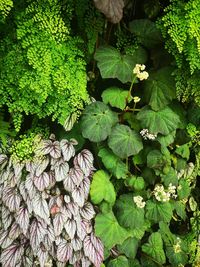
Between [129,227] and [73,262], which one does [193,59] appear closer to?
[129,227]

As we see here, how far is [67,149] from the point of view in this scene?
1.88 meters

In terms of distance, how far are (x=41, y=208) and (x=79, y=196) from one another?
0.18 metres

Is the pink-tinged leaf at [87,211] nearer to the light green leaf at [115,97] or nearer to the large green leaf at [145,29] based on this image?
the light green leaf at [115,97]

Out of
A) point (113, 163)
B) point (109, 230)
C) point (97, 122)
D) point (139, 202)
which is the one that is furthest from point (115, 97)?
point (109, 230)

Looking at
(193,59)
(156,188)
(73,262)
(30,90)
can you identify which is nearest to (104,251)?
(73,262)

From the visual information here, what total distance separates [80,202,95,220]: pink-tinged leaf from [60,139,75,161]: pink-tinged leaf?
0.81 ft

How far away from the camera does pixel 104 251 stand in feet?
6.57

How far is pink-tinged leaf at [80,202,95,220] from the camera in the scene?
1919 mm

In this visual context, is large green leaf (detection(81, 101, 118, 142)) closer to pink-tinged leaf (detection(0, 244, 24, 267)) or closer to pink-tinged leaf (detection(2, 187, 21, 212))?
pink-tinged leaf (detection(2, 187, 21, 212))

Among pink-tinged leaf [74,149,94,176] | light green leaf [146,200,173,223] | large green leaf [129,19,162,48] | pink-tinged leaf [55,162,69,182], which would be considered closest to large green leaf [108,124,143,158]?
pink-tinged leaf [74,149,94,176]

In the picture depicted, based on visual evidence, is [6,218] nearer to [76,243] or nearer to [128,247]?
[76,243]

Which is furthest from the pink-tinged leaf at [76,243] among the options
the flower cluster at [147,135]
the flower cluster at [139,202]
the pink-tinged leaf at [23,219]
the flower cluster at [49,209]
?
the flower cluster at [147,135]

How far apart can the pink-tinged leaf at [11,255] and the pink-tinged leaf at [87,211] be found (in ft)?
1.07

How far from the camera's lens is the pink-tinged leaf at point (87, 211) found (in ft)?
6.30
